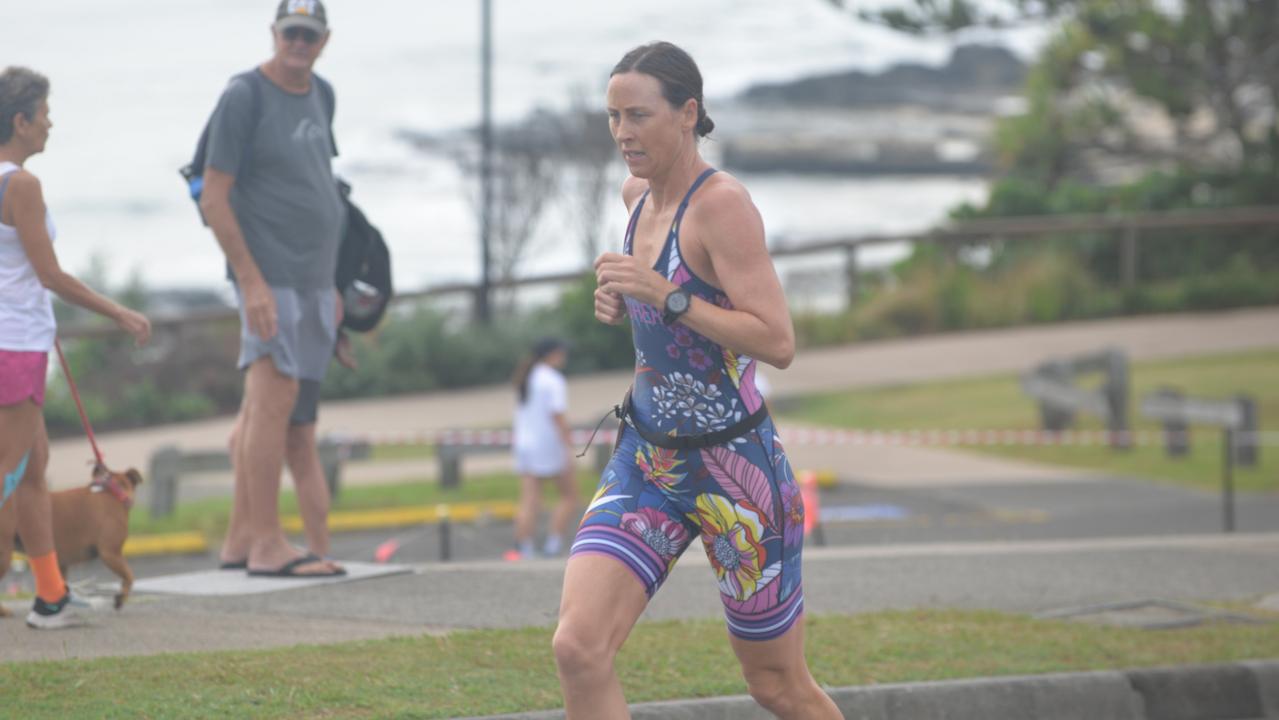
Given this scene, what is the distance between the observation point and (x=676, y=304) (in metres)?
4.22

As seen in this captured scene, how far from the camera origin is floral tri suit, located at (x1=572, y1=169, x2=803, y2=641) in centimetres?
437

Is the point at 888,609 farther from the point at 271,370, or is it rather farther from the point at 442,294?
the point at 442,294

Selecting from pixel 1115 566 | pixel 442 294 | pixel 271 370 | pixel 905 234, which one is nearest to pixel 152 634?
pixel 271 370

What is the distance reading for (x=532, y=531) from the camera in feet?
38.1

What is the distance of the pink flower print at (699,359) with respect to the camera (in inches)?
172

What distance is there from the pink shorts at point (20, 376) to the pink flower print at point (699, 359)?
2.39 meters

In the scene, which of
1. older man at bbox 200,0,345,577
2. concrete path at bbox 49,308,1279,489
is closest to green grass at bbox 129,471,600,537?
concrete path at bbox 49,308,1279,489

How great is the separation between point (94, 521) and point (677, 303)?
298 cm

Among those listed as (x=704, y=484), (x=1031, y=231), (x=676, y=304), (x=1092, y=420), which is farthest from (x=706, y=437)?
(x=1031, y=231)

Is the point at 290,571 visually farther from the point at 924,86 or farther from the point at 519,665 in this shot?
the point at 924,86

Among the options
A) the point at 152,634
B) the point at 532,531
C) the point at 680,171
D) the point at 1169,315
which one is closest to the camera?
the point at 680,171

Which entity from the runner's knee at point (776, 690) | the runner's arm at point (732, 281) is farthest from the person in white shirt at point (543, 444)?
the runner's arm at point (732, 281)

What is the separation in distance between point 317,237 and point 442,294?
13.5m

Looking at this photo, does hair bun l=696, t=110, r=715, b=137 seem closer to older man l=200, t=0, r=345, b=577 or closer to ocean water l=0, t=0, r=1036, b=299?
older man l=200, t=0, r=345, b=577
